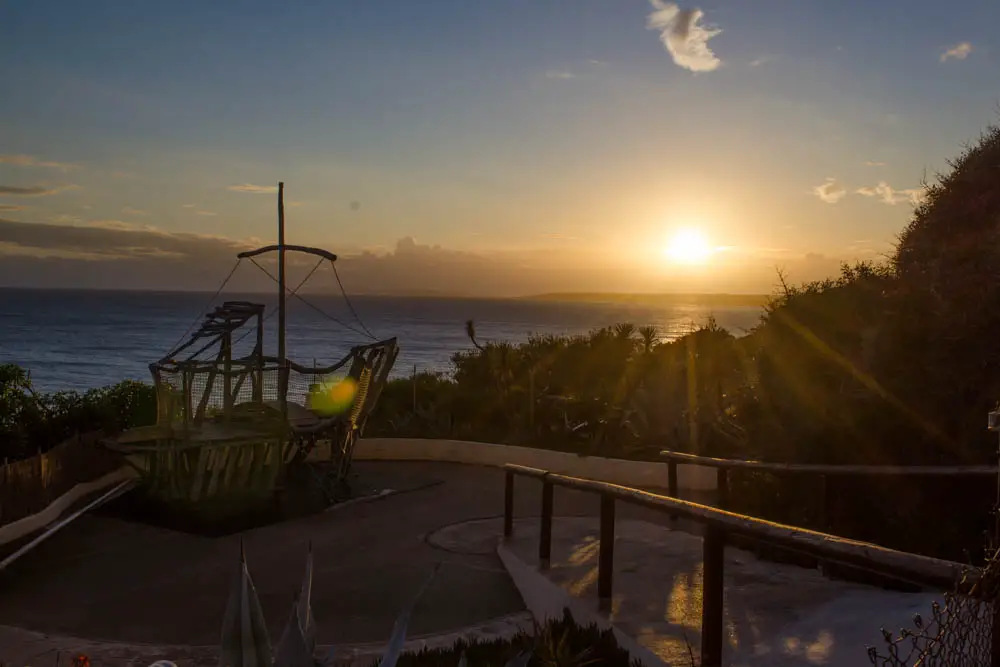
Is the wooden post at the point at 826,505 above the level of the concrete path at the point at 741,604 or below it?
above

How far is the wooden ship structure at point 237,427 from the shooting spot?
1047 cm

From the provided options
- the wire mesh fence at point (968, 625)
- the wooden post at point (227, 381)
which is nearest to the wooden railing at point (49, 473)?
the wooden post at point (227, 381)

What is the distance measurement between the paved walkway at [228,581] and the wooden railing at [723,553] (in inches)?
52.0

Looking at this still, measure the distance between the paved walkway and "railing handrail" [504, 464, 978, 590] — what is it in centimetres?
244

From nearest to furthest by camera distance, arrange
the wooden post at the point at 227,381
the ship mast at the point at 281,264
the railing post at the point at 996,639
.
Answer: the railing post at the point at 996,639 < the wooden post at the point at 227,381 < the ship mast at the point at 281,264

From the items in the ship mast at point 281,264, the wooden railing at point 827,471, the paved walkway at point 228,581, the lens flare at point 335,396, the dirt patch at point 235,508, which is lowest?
the dirt patch at point 235,508

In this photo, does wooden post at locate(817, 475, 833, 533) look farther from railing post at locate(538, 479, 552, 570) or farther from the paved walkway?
the paved walkway

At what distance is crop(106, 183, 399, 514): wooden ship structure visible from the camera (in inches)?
412

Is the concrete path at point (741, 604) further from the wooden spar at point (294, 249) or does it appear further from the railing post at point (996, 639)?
the wooden spar at point (294, 249)

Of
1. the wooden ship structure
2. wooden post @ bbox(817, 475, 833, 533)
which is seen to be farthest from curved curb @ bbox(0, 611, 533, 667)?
the wooden ship structure

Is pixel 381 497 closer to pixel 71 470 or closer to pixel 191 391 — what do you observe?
pixel 191 391

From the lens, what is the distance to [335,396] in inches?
489

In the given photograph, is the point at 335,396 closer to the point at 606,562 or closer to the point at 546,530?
the point at 546,530

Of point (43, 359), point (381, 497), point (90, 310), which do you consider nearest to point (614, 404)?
point (381, 497)
